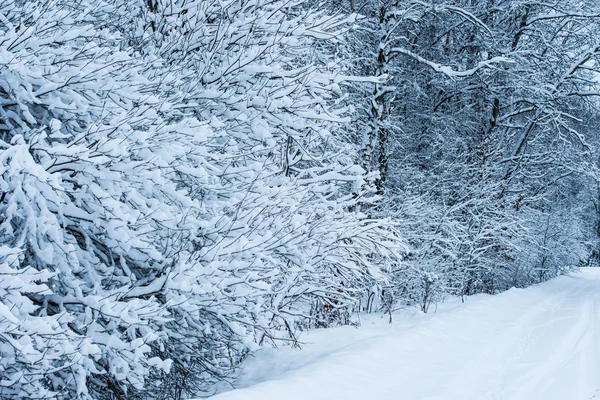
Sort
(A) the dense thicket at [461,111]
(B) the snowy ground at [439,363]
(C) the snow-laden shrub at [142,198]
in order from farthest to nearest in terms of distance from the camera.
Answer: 1. (A) the dense thicket at [461,111]
2. (B) the snowy ground at [439,363]
3. (C) the snow-laden shrub at [142,198]

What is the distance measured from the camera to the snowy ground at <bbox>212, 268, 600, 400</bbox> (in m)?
4.41

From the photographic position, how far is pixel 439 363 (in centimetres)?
555

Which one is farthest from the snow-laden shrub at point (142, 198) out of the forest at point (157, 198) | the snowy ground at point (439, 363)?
the snowy ground at point (439, 363)

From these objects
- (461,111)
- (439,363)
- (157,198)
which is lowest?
(439,363)

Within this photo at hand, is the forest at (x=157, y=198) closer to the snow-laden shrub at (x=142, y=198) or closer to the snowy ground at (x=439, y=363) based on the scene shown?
the snow-laden shrub at (x=142, y=198)

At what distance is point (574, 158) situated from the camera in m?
17.1

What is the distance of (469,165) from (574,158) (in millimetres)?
7035

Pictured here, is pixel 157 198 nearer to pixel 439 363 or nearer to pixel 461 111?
pixel 439 363

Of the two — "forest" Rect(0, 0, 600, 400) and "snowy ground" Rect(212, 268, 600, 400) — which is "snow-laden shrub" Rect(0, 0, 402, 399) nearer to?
"forest" Rect(0, 0, 600, 400)

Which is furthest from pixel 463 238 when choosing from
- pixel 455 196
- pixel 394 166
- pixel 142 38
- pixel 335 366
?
pixel 142 38

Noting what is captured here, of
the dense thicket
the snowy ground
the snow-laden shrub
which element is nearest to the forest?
the snow-laden shrub

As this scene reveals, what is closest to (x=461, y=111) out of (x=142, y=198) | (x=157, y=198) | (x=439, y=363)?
(x=439, y=363)

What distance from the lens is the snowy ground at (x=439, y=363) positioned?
174 inches

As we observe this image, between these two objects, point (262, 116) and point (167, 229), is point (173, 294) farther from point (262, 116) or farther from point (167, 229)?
point (262, 116)
